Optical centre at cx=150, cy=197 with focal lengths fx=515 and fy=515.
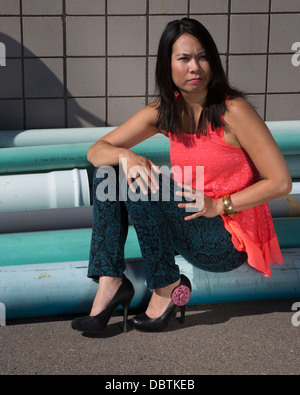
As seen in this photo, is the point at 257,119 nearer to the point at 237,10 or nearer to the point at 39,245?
the point at 39,245

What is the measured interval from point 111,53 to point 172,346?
2.25 metres

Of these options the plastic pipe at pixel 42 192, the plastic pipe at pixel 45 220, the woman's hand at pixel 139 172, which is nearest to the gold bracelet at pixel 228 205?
the woman's hand at pixel 139 172

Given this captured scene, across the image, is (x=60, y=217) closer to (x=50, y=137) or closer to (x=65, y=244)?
(x=65, y=244)

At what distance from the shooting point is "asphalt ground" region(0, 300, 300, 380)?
4.49ft

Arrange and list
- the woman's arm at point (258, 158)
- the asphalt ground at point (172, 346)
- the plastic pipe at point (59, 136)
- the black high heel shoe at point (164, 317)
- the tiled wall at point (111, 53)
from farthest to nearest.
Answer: the tiled wall at point (111, 53) < the plastic pipe at point (59, 136) < the black high heel shoe at point (164, 317) < the woman's arm at point (258, 158) < the asphalt ground at point (172, 346)

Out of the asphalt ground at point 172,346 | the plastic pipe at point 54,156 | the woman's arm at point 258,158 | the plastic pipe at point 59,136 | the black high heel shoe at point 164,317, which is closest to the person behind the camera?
the asphalt ground at point 172,346

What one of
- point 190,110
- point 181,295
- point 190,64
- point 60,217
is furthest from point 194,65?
point 60,217

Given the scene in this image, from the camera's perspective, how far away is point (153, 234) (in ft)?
4.95

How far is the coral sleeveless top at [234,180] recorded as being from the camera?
1.56m

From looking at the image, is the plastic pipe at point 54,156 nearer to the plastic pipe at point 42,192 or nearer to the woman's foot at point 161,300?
the plastic pipe at point 42,192

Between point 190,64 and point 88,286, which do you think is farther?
point 88,286

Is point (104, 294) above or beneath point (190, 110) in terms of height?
beneath

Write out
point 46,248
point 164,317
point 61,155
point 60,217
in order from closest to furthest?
point 164,317, point 46,248, point 60,217, point 61,155

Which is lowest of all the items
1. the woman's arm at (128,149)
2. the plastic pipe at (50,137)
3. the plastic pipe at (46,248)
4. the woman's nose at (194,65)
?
the plastic pipe at (46,248)
